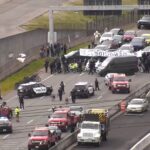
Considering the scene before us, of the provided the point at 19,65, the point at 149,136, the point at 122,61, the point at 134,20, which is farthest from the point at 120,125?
the point at 134,20

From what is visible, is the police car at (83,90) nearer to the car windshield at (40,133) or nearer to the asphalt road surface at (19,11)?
the car windshield at (40,133)

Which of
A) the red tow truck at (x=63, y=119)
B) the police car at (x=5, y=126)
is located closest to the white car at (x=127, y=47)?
the red tow truck at (x=63, y=119)

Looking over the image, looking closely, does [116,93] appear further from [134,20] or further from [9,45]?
[134,20]

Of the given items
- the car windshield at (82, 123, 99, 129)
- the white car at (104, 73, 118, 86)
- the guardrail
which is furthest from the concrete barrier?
the white car at (104, 73, 118, 86)

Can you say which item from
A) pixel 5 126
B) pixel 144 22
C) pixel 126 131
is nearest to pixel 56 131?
pixel 5 126

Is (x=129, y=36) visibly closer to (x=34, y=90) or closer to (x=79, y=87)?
(x=79, y=87)

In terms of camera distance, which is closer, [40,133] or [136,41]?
[40,133]
